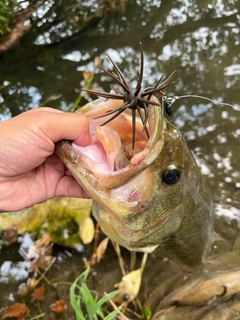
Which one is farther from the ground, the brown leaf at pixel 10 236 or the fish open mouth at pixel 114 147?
the fish open mouth at pixel 114 147

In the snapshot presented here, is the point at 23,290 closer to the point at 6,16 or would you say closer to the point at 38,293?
the point at 38,293

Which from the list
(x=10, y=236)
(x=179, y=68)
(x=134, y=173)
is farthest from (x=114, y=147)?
(x=179, y=68)

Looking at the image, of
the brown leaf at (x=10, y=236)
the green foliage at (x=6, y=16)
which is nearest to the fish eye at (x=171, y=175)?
the brown leaf at (x=10, y=236)

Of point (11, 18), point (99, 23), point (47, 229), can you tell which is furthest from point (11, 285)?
point (99, 23)

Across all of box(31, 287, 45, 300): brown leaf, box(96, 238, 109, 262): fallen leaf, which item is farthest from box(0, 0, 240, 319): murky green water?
Result: box(31, 287, 45, 300): brown leaf

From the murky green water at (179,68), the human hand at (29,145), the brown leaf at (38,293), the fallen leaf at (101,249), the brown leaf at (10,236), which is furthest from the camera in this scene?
the murky green water at (179,68)

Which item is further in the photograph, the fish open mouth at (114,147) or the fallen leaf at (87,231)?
the fallen leaf at (87,231)

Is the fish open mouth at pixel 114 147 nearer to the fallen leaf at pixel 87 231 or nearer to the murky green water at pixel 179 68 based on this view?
the fallen leaf at pixel 87 231
